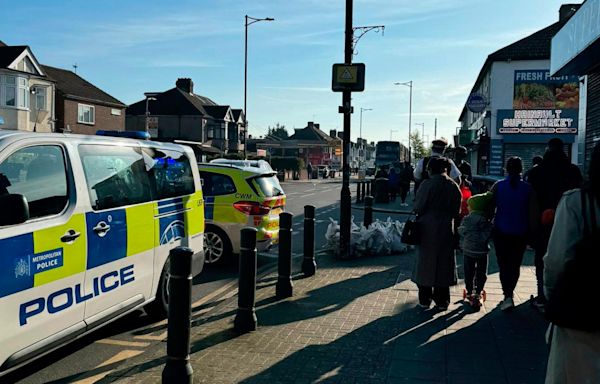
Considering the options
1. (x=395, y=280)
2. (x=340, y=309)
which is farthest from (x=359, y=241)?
(x=340, y=309)

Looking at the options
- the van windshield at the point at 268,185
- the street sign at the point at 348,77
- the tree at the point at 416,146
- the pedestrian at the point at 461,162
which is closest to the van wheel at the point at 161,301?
the van windshield at the point at 268,185

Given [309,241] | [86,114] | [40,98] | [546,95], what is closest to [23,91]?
[40,98]

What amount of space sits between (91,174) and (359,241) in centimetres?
628

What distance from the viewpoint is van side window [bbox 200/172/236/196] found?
9.37 m

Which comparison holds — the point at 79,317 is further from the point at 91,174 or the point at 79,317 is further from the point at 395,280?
the point at 395,280

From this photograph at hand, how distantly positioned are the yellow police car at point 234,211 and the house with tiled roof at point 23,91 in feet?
96.7

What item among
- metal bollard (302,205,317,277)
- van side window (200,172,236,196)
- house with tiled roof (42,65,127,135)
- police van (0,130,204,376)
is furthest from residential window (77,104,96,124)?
police van (0,130,204,376)

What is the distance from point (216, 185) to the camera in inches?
373

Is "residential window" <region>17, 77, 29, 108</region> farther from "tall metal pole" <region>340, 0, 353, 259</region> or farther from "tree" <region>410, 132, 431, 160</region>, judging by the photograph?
"tree" <region>410, 132, 431, 160</region>

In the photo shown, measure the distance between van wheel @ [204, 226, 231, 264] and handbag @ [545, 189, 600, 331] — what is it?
7.32 metres

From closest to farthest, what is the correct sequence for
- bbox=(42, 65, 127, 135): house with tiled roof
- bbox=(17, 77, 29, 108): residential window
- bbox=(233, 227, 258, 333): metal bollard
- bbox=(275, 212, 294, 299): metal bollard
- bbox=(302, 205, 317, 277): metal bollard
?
1. bbox=(233, 227, 258, 333): metal bollard
2. bbox=(275, 212, 294, 299): metal bollard
3. bbox=(302, 205, 317, 277): metal bollard
4. bbox=(17, 77, 29, 108): residential window
5. bbox=(42, 65, 127, 135): house with tiled roof

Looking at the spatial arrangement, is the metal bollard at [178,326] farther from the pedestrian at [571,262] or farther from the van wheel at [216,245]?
the van wheel at [216,245]

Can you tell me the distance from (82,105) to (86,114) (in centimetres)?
90

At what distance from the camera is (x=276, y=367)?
4.71m
